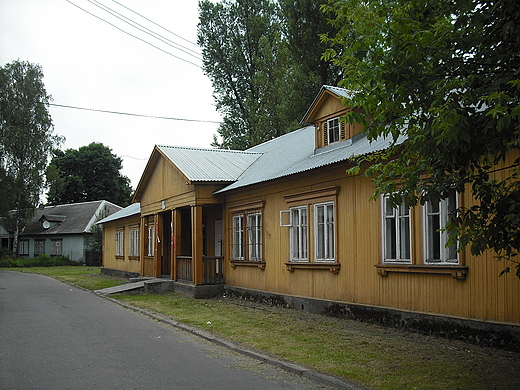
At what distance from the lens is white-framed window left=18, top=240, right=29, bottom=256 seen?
55312 millimetres

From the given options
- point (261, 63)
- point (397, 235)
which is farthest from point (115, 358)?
point (261, 63)

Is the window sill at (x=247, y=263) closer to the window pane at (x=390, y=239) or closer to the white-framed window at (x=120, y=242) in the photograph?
the window pane at (x=390, y=239)

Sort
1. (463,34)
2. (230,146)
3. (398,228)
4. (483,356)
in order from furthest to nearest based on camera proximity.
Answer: (230,146) < (398,228) < (483,356) < (463,34)

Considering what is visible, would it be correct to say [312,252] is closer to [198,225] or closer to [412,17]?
[198,225]

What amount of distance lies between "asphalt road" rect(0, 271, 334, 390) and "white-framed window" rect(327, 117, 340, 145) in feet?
21.8

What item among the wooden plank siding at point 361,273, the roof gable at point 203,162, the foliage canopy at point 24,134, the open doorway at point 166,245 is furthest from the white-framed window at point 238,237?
the foliage canopy at point 24,134

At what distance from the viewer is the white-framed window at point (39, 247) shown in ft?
178

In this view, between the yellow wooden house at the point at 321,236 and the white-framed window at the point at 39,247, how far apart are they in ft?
112

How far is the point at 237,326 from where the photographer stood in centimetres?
1189

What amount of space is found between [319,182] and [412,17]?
787cm

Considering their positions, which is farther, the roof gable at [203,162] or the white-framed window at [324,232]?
the roof gable at [203,162]

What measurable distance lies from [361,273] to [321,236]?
1.99m

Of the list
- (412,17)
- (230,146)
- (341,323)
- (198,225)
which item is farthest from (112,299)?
(230,146)

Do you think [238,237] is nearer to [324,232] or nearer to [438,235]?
[324,232]
